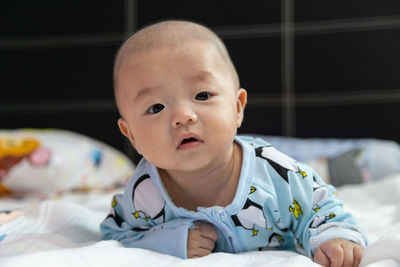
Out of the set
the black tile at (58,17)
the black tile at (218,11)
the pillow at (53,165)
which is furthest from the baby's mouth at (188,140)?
the black tile at (58,17)

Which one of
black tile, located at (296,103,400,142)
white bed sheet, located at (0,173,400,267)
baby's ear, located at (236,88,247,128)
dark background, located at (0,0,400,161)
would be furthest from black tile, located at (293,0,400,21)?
baby's ear, located at (236,88,247,128)

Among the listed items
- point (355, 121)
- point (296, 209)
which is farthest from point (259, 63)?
point (296, 209)

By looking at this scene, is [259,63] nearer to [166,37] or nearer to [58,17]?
[58,17]

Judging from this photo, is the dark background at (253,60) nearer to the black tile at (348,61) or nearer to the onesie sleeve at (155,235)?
the black tile at (348,61)

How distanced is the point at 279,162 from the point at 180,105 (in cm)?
27

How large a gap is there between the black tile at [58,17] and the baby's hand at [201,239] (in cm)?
201

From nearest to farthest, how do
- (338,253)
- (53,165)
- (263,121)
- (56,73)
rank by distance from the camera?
1. (338,253)
2. (53,165)
3. (263,121)
4. (56,73)

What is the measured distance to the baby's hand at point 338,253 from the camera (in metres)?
0.87

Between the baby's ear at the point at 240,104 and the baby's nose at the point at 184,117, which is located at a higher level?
the baby's nose at the point at 184,117

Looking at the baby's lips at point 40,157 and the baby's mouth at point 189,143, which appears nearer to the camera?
the baby's mouth at point 189,143

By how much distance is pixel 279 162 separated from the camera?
1.07 metres

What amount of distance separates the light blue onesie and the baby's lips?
1.14 metres

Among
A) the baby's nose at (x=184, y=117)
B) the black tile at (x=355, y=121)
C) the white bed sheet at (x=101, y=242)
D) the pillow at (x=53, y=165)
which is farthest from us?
the black tile at (x=355, y=121)

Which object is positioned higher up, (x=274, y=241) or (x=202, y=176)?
(x=202, y=176)
